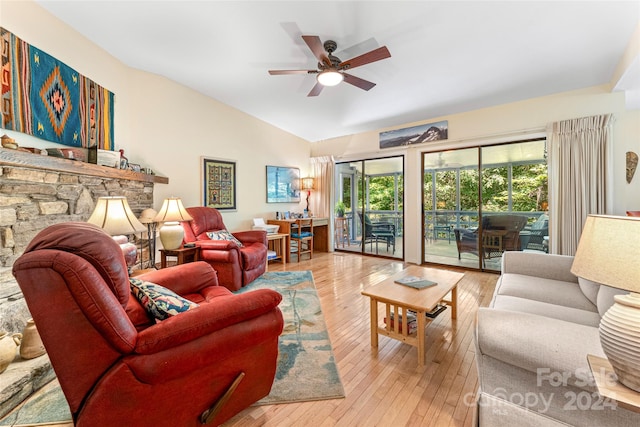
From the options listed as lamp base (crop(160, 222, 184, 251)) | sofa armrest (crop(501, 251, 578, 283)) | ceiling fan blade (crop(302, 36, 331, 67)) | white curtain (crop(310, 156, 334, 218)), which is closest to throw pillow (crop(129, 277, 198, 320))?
lamp base (crop(160, 222, 184, 251))

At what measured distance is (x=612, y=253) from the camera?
82 centimetres

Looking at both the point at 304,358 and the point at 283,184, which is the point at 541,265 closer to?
the point at 304,358

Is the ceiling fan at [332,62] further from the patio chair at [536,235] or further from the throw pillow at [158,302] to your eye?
the patio chair at [536,235]

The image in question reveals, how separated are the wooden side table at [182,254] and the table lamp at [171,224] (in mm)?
82

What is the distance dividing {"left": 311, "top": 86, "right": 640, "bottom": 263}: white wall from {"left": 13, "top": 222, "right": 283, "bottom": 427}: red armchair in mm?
3974

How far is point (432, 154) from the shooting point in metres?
4.49

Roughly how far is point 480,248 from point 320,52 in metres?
3.73

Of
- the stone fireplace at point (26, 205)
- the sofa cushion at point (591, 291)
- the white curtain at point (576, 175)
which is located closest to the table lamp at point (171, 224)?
A: the stone fireplace at point (26, 205)

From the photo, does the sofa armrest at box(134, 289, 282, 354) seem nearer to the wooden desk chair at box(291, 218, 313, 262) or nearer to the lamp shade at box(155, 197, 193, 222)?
the lamp shade at box(155, 197, 193, 222)

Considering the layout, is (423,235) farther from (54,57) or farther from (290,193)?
(54,57)

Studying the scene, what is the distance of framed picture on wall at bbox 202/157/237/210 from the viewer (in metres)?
4.05

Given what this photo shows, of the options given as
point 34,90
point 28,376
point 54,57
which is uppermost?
point 54,57

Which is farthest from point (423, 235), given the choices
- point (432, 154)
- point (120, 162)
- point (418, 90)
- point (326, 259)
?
point (120, 162)

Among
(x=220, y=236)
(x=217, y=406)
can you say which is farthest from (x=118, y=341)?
(x=220, y=236)
